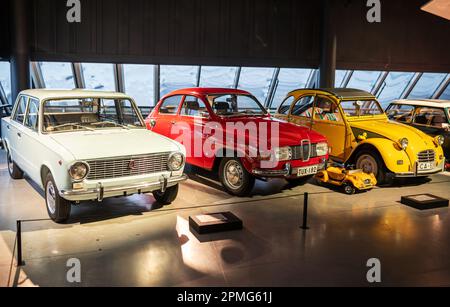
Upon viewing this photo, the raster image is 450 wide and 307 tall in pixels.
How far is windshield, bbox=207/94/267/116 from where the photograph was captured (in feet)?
25.4

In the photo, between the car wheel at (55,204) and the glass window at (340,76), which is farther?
the glass window at (340,76)

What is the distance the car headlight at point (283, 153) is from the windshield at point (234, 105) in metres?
1.30

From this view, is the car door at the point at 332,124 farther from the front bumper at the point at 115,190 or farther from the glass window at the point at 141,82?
the glass window at the point at 141,82

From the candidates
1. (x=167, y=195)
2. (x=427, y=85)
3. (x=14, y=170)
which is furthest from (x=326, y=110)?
(x=427, y=85)

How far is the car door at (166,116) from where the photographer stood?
27.5 ft

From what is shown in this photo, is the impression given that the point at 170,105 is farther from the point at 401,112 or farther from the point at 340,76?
the point at 340,76

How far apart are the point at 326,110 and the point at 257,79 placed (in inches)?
310

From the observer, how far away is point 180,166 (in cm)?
606

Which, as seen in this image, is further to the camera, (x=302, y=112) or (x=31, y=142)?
(x=302, y=112)

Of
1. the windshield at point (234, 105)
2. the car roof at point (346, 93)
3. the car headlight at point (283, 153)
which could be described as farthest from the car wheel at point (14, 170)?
the car roof at point (346, 93)

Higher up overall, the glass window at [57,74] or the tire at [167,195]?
the glass window at [57,74]

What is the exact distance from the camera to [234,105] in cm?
797
